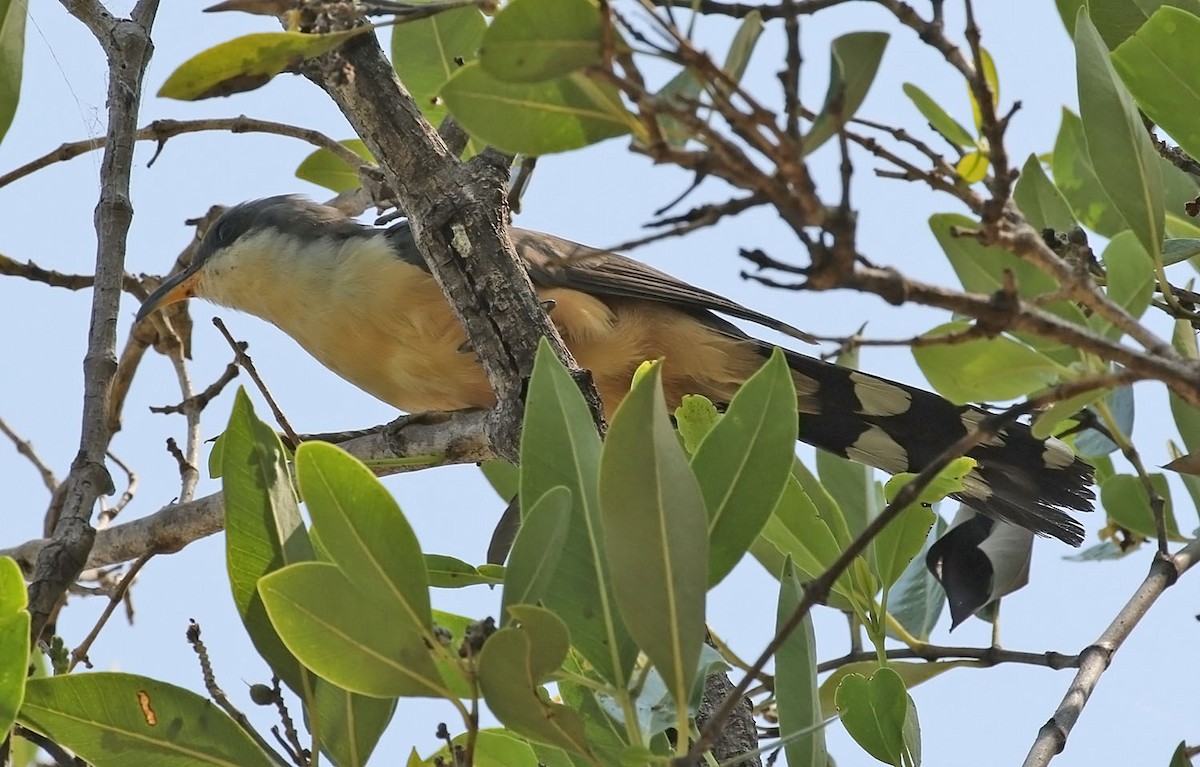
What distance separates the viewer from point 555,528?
51.4 inches

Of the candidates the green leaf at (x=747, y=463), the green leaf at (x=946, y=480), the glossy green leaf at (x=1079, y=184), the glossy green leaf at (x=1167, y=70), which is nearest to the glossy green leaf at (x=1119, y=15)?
the glossy green leaf at (x=1079, y=184)

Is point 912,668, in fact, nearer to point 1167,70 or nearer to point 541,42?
point 1167,70

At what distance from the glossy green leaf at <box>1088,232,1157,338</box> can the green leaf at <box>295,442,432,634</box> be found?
0.86 meters

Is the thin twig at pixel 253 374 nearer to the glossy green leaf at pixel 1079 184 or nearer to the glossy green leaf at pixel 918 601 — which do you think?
the glossy green leaf at pixel 918 601

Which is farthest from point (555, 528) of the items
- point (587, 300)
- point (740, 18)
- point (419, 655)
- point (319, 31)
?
point (587, 300)

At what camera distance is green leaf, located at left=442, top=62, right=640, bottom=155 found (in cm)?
120

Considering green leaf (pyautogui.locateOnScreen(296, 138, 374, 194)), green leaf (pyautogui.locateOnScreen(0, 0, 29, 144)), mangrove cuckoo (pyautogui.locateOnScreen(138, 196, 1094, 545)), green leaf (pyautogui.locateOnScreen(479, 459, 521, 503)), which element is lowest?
green leaf (pyautogui.locateOnScreen(479, 459, 521, 503))

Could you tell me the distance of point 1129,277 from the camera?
1.52m

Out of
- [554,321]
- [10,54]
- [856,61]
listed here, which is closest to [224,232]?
[554,321]

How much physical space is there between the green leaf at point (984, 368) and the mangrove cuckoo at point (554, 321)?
1.88 metres

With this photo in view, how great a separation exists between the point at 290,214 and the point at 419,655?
3336 millimetres

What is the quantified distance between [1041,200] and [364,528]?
4.77 ft

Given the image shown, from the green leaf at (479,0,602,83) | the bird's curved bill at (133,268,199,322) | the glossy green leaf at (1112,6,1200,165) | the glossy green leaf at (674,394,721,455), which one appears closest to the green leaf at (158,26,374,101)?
the green leaf at (479,0,602,83)

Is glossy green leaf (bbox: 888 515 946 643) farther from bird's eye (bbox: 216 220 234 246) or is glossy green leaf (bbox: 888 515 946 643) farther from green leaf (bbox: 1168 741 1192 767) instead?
bird's eye (bbox: 216 220 234 246)
